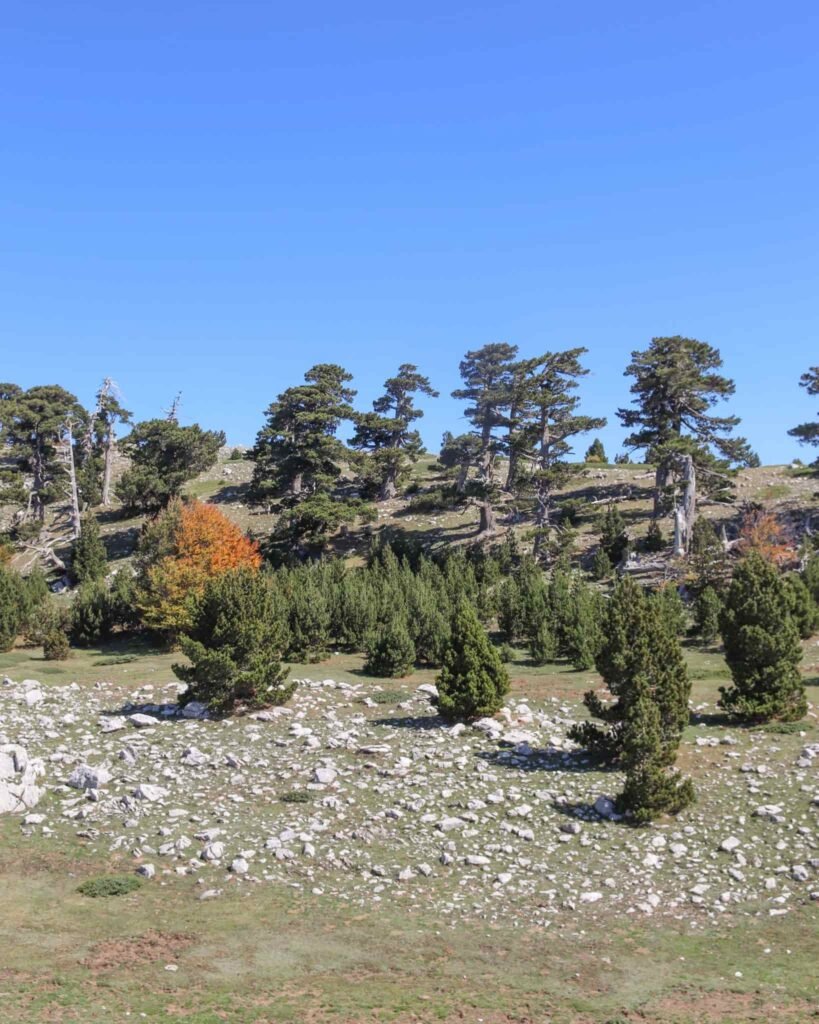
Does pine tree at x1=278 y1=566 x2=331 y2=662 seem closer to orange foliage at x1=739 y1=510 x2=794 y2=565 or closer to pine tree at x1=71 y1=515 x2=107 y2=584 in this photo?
orange foliage at x1=739 y1=510 x2=794 y2=565

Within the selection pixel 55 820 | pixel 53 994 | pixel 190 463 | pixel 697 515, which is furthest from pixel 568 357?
pixel 53 994

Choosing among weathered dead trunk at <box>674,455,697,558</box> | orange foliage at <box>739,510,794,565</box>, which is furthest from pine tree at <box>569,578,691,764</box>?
weathered dead trunk at <box>674,455,697,558</box>

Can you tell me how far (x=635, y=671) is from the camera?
76.6 ft

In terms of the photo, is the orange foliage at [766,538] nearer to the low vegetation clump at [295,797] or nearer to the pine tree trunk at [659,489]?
the pine tree trunk at [659,489]

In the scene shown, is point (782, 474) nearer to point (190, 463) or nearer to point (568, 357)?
point (568, 357)

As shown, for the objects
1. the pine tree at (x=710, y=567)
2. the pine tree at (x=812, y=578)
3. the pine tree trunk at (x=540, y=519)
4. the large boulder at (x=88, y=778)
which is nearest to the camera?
the large boulder at (x=88, y=778)

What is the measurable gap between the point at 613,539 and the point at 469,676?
36.9 meters

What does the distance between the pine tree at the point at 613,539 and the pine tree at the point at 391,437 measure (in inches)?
833

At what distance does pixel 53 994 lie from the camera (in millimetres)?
13945

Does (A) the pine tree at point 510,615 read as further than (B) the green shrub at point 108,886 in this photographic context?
Yes

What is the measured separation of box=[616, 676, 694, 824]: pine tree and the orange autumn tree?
2679 cm

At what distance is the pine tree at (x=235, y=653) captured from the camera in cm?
2867

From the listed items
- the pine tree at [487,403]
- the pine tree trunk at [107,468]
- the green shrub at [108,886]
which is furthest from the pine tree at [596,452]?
the green shrub at [108,886]

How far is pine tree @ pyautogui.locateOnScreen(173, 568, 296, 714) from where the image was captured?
28672mm
